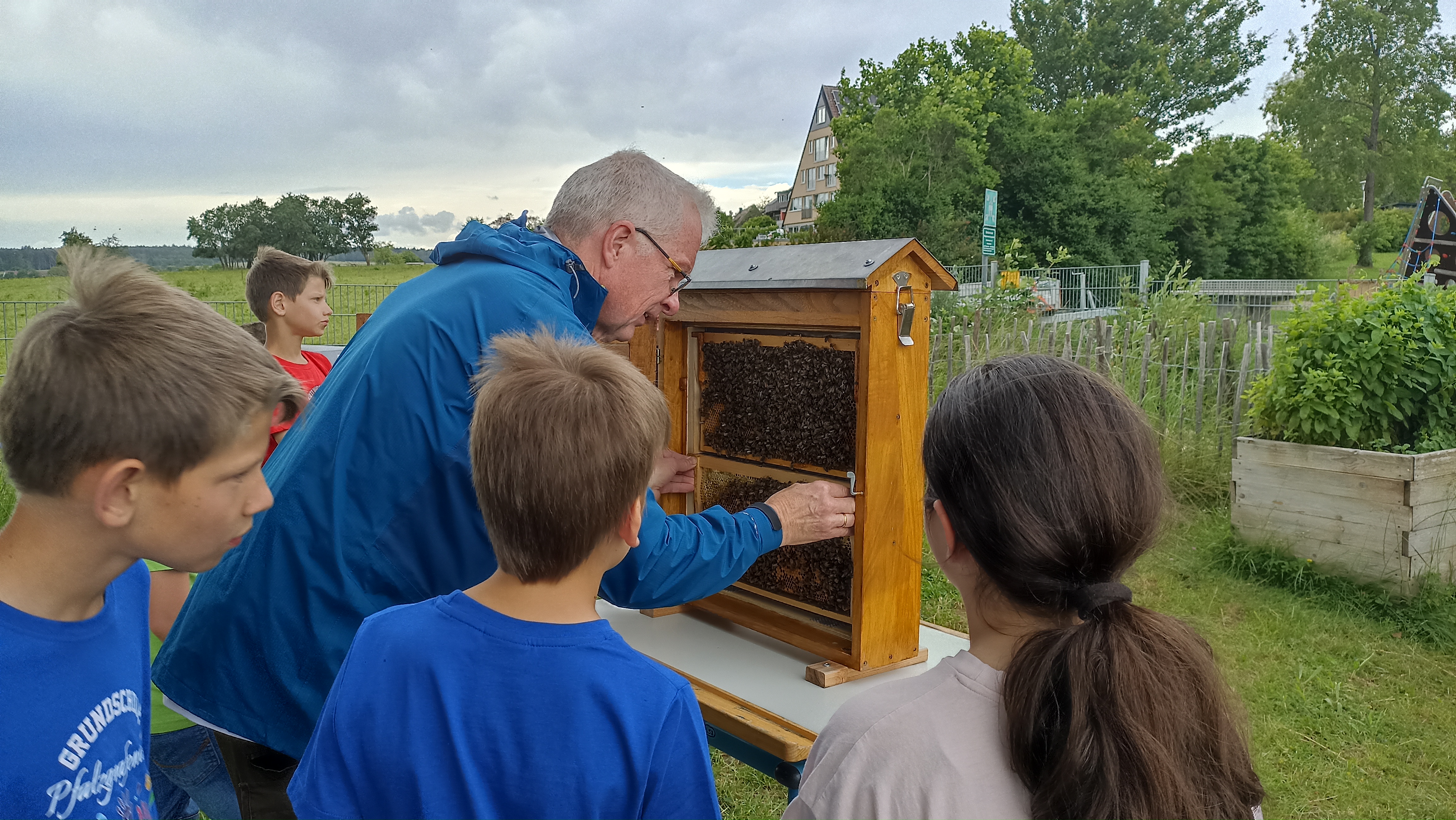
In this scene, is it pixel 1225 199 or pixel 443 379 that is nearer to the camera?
pixel 443 379

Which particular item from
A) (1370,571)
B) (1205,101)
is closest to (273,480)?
(1370,571)

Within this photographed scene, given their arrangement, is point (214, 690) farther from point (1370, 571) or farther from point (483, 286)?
point (1370, 571)

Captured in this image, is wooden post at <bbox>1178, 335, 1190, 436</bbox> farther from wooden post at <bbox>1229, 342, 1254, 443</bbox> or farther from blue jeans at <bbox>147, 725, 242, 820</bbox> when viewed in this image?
blue jeans at <bbox>147, 725, 242, 820</bbox>

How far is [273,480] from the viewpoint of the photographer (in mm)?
2336

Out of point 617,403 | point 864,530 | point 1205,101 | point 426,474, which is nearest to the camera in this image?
point 617,403

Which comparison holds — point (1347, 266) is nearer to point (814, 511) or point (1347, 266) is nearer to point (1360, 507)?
point (1360, 507)

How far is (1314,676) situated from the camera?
529 centimetres

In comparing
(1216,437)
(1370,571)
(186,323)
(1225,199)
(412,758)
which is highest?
(1225,199)

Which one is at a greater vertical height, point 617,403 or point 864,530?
point 617,403

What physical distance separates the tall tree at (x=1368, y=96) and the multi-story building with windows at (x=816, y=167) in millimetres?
25225

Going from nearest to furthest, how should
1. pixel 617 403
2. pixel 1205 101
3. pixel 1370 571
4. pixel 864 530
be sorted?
1. pixel 617 403
2. pixel 864 530
3. pixel 1370 571
4. pixel 1205 101

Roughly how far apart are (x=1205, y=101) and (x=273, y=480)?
57986 mm

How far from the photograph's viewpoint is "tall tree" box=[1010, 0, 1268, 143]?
50000 mm

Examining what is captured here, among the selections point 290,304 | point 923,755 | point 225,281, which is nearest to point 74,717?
point 923,755
